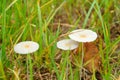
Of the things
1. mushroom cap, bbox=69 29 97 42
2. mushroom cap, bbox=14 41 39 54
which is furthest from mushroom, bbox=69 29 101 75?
mushroom cap, bbox=14 41 39 54

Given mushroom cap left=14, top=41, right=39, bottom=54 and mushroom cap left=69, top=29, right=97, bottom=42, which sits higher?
mushroom cap left=69, top=29, right=97, bottom=42

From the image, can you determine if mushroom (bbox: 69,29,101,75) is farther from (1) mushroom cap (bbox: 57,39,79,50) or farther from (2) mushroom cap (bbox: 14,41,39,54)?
(2) mushroom cap (bbox: 14,41,39,54)

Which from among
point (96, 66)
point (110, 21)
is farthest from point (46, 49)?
point (110, 21)

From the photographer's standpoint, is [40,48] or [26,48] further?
[40,48]

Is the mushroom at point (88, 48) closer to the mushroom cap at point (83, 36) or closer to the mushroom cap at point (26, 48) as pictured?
the mushroom cap at point (83, 36)

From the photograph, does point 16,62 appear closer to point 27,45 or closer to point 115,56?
point 27,45

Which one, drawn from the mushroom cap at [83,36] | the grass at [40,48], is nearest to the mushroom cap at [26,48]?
the grass at [40,48]

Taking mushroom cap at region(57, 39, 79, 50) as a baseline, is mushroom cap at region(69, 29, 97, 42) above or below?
above

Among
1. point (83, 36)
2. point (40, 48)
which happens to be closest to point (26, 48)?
point (40, 48)

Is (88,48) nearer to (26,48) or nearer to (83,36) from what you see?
(83,36)

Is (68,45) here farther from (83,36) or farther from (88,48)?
(88,48)

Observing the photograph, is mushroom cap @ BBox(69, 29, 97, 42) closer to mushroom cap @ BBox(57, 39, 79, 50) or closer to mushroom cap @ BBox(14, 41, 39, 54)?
mushroom cap @ BBox(57, 39, 79, 50)
